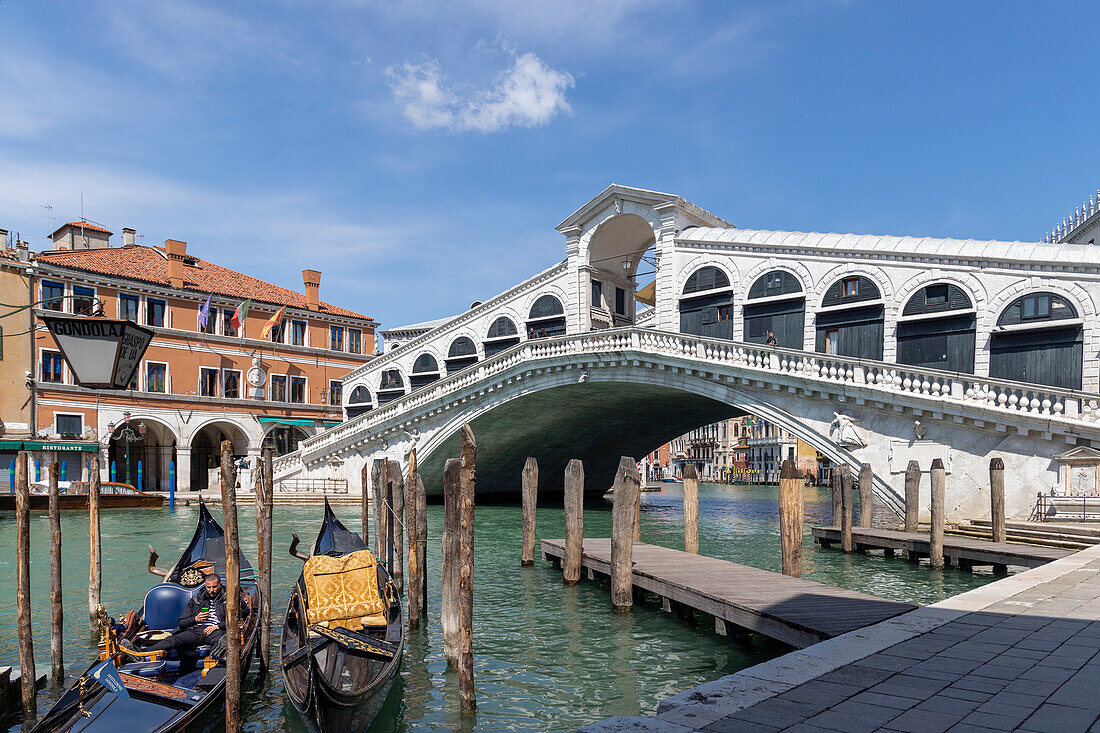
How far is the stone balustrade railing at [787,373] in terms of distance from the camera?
45.5 feet

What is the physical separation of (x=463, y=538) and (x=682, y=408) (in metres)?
18.7

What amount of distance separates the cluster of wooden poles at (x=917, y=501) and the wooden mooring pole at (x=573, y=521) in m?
2.85

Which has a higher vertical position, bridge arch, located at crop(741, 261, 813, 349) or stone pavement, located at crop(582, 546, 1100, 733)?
bridge arch, located at crop(741, 261, 813, 349)

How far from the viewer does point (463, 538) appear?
6.90m

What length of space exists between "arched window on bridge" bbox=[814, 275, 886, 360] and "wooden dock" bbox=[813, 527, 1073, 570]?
5217mm

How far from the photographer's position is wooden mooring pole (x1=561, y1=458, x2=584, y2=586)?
1107cm

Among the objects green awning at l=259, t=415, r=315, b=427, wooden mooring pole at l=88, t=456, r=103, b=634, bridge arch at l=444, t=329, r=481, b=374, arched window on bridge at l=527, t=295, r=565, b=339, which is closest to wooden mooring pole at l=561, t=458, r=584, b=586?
wooden mooring pole at l=88, t=456, r=103, b=634

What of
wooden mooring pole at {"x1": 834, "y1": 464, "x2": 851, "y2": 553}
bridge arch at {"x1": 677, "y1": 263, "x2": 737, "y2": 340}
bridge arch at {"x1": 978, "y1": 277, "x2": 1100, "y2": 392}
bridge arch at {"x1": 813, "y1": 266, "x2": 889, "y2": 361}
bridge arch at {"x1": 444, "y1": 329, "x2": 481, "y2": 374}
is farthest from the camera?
bridge arch at {"x1": 444, "y1": 329, "x2": 481, "y2": 374}

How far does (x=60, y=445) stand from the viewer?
78.7 ft

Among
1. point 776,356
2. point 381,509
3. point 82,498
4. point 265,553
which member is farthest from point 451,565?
point 82,498

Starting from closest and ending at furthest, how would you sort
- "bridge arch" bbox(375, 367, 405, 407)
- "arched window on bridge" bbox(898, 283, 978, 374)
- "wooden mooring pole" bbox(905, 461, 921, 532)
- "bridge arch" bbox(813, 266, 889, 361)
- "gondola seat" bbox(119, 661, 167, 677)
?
"gondola seat" bbox(119, 661, 167, 677)
"wooden mooring pole" bbox(905, 461, 921, 532)
"arched window on bridge" bbox(898, 283, 978, 374)
"bridge arch" bbox(813, 266, 889, 361)
"bridge arch" bbox(375, 367, 405, 407)

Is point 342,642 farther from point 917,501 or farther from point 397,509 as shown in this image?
point 917,501

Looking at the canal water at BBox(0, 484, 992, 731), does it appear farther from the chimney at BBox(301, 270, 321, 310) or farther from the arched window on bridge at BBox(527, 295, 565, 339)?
the chimney at BBox(301, 270, 321, 310)

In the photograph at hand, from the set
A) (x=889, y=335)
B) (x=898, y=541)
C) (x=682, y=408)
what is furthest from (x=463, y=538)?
(x=682, y=408)
